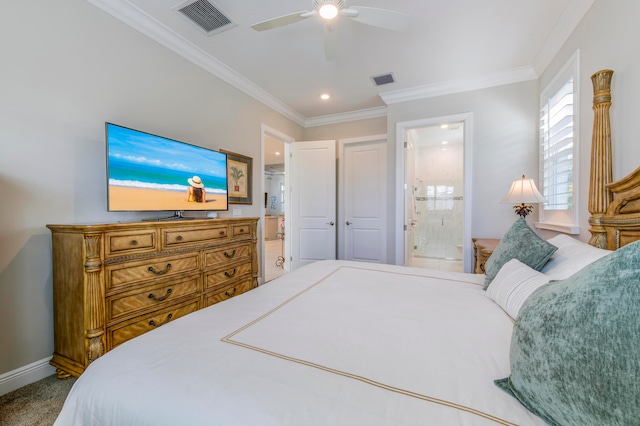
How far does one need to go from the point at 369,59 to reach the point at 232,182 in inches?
82.0

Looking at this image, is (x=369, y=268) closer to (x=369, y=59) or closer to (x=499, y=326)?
(x=499, y=326)

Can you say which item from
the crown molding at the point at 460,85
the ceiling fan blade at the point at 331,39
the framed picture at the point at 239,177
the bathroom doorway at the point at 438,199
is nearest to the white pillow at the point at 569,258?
the ceiling fan blade at the point at 331,39

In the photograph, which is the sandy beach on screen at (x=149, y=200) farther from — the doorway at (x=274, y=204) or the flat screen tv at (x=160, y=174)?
the doorway at (x=274, y=204)

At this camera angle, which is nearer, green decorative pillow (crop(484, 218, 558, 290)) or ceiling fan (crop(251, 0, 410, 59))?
green decorative pillow (crop(484, 218, 558, 290))

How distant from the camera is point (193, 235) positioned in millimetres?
2146

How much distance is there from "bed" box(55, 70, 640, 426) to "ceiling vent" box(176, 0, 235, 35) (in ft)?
7.44

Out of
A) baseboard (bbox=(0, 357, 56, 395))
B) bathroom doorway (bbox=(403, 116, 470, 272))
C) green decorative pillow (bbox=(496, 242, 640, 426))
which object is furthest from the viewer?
bathroom doorway (bbox=(403, 116, 470, 272))

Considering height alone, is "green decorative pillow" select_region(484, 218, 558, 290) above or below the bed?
above

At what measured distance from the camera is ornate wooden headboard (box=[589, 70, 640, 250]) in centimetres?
140

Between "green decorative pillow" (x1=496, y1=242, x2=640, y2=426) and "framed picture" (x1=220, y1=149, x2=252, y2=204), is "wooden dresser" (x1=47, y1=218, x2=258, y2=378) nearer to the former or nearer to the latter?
"framed picture" (x1=220, y1=149, x2=252, y2=204)

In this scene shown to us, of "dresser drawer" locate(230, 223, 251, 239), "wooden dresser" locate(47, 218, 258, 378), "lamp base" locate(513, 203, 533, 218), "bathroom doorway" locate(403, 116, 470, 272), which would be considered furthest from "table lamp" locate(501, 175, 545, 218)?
"bathroom doorway" locate(403, 116, 470, 272)

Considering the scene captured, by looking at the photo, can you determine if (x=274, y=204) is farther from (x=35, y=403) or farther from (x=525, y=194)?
(x=35, y=403)

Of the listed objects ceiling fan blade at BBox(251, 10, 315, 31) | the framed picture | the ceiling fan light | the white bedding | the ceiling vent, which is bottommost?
the white bedding

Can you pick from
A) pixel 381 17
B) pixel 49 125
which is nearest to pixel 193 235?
pixel 49 125
